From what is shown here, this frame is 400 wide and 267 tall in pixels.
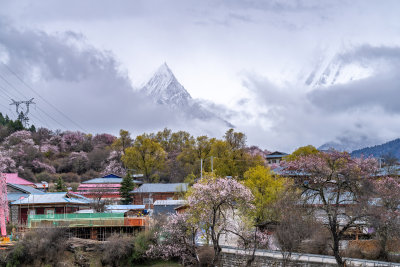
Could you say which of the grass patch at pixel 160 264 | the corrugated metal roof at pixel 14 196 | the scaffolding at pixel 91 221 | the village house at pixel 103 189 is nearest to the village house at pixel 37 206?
the corrugated metal roof at pixel 14 196

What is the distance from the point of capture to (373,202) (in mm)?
33719

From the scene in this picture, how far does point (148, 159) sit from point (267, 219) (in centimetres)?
4325

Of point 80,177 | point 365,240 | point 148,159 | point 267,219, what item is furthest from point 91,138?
point 365,240

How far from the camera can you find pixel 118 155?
10069cm

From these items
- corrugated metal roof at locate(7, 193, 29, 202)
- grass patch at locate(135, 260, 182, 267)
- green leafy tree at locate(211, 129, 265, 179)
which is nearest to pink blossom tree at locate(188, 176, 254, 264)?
grass patch at locate(135, 260, 182, 267)

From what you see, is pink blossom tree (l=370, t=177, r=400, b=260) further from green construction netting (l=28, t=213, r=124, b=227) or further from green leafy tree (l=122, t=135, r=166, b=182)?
green leafy tree (l=122, t=135, r=166, b=182)

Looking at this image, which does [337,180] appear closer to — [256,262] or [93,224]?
[256,262]

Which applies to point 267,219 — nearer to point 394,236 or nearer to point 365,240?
point 365,240

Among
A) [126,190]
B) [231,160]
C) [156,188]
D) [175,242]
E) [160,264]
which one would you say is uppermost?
[231,160]

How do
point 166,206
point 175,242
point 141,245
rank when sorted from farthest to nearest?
point 166,206 → point 141,245 → point 175,242

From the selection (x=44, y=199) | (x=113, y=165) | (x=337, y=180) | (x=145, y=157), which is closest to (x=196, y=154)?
(x=145, y=157)

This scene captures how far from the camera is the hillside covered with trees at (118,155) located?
243 feet

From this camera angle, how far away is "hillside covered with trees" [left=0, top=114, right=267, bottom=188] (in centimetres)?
7400

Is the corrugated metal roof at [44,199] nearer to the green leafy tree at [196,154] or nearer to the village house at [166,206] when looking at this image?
the village house at [166,206]
